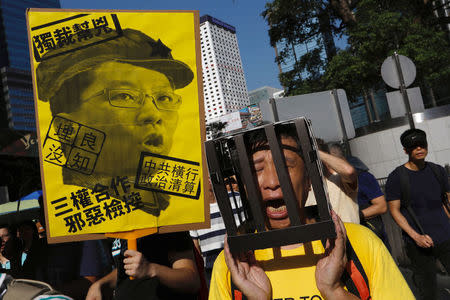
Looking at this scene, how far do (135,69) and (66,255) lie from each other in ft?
4.38

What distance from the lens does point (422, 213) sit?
3.62 metres

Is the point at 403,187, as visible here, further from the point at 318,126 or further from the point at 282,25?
the point at 282,25

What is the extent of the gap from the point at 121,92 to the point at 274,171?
1.01 m

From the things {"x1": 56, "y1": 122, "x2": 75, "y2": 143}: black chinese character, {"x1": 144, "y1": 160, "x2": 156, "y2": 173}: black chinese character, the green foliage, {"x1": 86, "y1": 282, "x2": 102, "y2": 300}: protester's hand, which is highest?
the green foliage

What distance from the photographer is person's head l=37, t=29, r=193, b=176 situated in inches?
78.2

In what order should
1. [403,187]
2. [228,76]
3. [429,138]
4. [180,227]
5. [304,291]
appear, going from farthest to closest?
[228,76]
[429,138]
[403,187]
[180,227]
[304,291]

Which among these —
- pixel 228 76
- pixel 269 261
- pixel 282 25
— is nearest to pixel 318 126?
pixel 269 261

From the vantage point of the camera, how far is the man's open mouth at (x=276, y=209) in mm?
1423

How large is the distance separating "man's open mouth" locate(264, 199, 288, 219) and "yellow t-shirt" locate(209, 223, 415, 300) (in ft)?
0.52

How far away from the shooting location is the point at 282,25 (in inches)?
679

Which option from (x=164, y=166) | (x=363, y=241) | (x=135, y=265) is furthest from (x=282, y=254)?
(x=164, y=166)

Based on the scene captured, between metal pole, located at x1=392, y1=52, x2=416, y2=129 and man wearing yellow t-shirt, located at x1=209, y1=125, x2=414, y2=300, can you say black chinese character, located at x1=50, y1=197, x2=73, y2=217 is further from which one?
metal pole, located at x1=392, y1=52, x2=416, y2=129

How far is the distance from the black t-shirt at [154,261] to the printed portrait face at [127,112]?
0.42m

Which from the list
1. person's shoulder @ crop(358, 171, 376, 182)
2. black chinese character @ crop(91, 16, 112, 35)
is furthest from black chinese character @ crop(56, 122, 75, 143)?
person's shoulder @ crop(358, 171, 376, 182)
